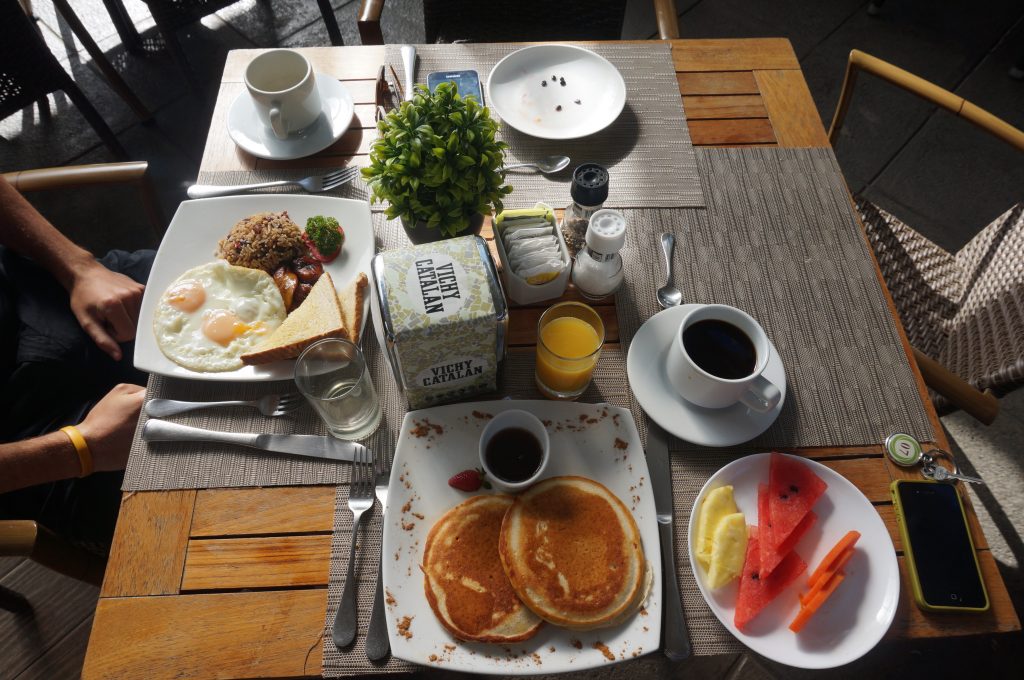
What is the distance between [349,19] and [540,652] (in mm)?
3325

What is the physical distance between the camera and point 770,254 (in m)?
1.38

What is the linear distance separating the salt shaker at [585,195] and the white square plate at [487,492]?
39cm

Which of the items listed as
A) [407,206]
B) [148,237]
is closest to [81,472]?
[407,206]

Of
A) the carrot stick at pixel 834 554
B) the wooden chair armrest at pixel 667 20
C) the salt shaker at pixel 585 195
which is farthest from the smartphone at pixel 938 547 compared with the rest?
the wooden chair armrest at pixel 667 20

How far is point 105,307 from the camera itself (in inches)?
58.4

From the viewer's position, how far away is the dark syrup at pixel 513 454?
3.43ft

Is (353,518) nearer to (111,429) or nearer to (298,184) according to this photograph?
(111,429)

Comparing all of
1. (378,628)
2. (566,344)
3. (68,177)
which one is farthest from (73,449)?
(566,344)

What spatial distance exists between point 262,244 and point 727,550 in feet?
3.49

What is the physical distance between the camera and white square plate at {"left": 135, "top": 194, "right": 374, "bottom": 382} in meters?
1.27

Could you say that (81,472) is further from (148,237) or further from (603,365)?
(148,237)

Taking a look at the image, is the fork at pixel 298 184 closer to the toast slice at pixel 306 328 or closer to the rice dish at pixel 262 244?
the rice dish at pixel 262 244

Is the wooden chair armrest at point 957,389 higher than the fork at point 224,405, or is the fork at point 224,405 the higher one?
the fork at point 224,405

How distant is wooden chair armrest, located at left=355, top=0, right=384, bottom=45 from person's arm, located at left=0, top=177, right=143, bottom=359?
950 millimetres
